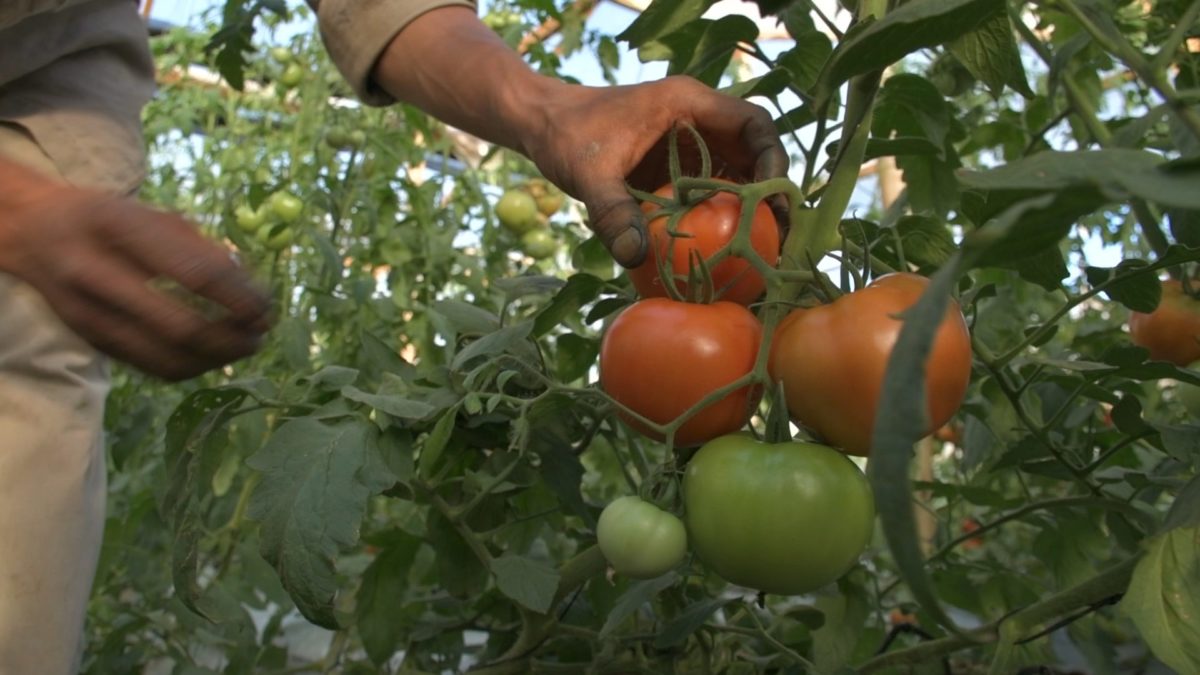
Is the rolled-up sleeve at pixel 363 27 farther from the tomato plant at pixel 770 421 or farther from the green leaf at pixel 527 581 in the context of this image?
the green leaf at pixel 527 581

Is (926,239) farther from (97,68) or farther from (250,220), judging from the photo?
(250,220)

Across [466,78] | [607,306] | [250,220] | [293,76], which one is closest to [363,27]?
[466,78]

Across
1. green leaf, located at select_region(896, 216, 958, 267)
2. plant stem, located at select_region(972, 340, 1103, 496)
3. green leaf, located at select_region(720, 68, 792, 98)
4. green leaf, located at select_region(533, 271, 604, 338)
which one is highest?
green leaf, located at select_region(720, 68, 792, 98)

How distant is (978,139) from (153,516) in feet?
3.33

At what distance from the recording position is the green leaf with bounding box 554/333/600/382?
3.17 ft

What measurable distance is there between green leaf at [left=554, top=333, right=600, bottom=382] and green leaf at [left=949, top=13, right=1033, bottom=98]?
16.5 inches

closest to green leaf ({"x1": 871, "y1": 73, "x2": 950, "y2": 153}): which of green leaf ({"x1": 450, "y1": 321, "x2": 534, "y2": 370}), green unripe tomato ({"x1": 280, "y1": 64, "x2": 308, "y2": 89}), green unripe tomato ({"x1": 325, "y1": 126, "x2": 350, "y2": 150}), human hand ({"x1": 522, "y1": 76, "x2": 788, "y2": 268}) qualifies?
human hand ({"x1": 522, "y1": 76, "x2": 788, "y2": 268})

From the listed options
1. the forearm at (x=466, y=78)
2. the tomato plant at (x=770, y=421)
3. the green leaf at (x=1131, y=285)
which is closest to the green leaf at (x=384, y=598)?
the tomato plant at (x=770, y=421)

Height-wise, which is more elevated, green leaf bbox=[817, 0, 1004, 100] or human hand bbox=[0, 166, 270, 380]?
green leaf bbox=[817, 0, 1004, 100]

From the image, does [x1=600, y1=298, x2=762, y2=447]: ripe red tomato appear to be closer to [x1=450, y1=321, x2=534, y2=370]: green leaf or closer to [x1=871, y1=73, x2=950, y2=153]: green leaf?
[x1=450, y1=321, x2=534, y2=370]: green leaf

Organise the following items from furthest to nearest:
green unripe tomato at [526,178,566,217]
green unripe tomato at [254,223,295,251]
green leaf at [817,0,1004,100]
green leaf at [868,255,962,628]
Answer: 1. green unripe tomato at [526,178,566,217]
2. green unripe tomato at [254,223,295,251]
3. green leaf at [817,0,1004,100]
4. green leaf at [868,255,962,628]

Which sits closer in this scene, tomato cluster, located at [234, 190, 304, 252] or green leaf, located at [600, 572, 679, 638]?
green leaf, located at [600, 572, 679, 638]

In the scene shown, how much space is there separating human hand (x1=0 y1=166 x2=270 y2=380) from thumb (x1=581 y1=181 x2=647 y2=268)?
10.0 inches

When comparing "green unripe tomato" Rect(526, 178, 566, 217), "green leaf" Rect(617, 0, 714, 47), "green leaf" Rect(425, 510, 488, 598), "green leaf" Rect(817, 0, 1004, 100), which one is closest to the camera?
"green leaf" Rect(817, 0, 1004, 100)
